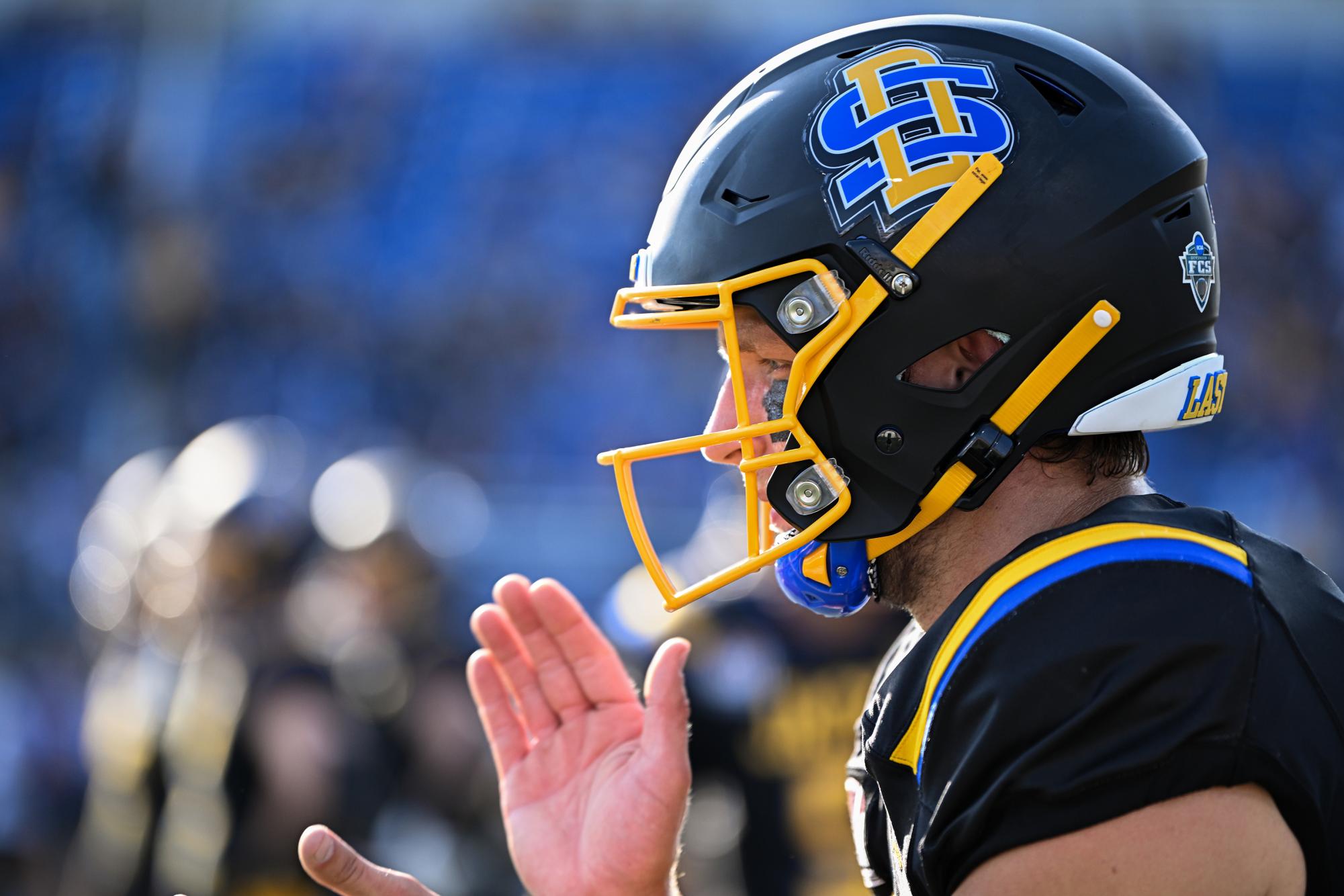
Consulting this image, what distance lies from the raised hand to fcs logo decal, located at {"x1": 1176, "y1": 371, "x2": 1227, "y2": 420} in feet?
2.53

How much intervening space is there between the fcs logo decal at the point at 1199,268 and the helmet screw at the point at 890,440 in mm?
443

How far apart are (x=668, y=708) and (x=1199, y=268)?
0.96 m

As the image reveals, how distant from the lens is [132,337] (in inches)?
340

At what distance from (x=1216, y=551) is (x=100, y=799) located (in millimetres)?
3761

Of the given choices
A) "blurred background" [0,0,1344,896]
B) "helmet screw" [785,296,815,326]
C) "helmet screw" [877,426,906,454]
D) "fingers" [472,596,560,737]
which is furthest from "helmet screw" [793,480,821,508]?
"blurred background" [0,0,1344,896]

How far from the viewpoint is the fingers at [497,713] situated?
209 cm

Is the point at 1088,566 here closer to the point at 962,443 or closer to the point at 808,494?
the point at 962,443

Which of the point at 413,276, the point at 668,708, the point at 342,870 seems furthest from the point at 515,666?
the point at 413,276

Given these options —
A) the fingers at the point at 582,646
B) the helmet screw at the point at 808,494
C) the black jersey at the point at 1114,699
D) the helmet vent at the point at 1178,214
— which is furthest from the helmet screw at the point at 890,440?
the fingers at the point at 582,646

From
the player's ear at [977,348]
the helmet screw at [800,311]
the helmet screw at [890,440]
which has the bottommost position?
the helmet screw at [890,440]

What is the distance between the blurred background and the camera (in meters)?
7.62

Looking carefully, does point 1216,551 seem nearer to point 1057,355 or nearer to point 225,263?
point 1057,355

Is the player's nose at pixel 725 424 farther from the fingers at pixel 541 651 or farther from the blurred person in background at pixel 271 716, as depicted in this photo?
the blurred person in background at pixel 271 716

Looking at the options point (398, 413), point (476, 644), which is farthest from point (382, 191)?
point (476, 644)
